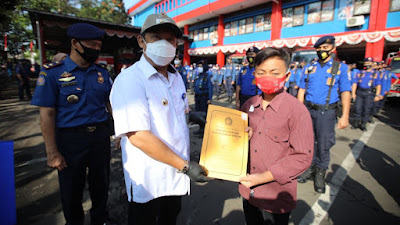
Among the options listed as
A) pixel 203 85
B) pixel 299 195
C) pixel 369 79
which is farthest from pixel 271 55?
pixel 369 79

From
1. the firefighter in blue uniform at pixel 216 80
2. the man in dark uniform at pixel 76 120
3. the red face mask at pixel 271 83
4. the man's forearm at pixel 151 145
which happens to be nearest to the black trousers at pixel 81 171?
the man in dark uniform at pixel 76 120

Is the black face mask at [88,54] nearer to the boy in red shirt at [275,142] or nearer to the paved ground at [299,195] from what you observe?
the boy in red shirt at [275,142]

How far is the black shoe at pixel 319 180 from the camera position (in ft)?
10.1

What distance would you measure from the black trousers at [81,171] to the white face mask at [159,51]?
1.21 m

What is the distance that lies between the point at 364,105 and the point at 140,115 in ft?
25.2

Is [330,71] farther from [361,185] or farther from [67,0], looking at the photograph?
[67,0]

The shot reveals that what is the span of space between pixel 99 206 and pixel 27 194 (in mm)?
1536

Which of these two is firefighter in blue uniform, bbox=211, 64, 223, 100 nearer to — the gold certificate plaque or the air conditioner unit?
the air conditioner unit

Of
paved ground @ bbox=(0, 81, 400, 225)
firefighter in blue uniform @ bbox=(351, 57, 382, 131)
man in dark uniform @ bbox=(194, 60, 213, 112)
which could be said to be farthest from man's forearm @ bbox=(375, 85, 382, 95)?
man in dark uniform @ bbox=(194, 60, 213, 112)

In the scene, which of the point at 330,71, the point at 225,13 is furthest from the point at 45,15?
the point at 225,13

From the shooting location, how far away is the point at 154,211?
154cm

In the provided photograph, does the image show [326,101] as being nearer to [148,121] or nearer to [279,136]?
[279,136]

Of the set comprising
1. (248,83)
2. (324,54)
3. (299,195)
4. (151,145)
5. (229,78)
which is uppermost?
(324,54)

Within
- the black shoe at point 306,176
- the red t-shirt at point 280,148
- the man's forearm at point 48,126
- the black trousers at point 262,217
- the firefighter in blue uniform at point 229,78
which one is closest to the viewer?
the red t-shirt at point 280,148
